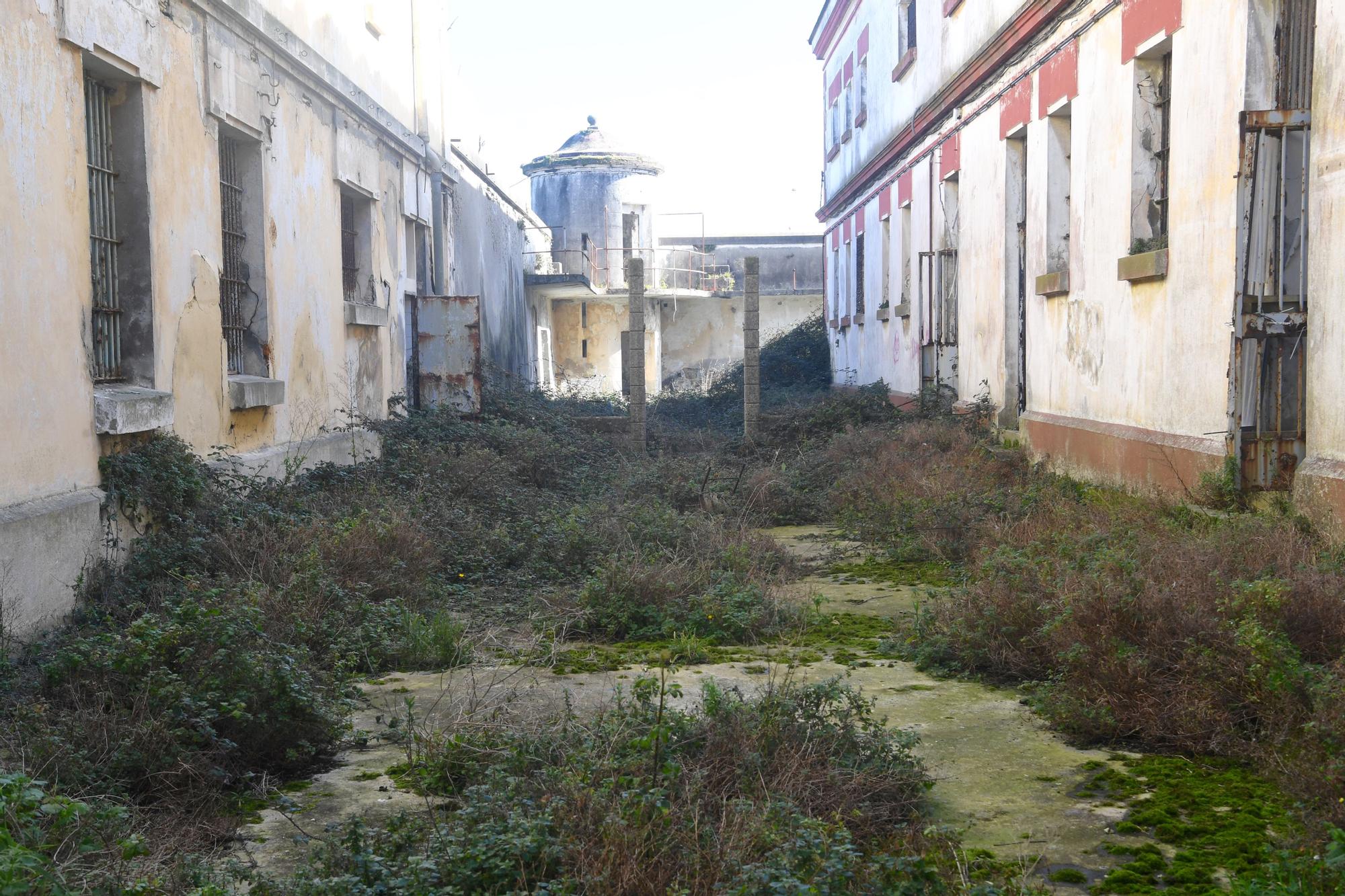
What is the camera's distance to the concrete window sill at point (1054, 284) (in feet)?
31.4

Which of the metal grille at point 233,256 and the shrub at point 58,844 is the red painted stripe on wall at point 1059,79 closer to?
the metal grille at point 233,256

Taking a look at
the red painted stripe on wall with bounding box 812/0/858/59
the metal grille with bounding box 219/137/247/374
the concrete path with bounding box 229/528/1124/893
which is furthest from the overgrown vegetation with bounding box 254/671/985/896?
the red painted stripe on wall with bounding box 812/0/858/59

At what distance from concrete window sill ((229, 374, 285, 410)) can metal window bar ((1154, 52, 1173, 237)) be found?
6.40 m

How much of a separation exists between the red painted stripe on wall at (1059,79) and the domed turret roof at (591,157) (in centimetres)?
2117

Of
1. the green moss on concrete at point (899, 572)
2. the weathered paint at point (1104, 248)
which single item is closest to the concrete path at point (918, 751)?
the green moss on concrete at point (899, 572)

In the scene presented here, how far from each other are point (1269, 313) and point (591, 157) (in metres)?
25.6

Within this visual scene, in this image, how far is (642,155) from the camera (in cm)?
3109

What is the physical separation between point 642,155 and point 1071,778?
28.9 meters

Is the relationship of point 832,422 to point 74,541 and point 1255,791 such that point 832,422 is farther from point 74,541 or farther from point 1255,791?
point 1255,791

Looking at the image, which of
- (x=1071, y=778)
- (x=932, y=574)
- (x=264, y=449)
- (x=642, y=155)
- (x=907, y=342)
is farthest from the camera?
(x=642, y=155)

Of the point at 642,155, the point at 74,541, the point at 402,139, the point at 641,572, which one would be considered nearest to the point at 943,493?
the point at 641,572

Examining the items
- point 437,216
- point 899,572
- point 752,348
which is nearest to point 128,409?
point 899,572

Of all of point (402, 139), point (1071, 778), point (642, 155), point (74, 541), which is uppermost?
point (642, 155)

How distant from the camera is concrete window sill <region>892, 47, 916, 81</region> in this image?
15.3m
